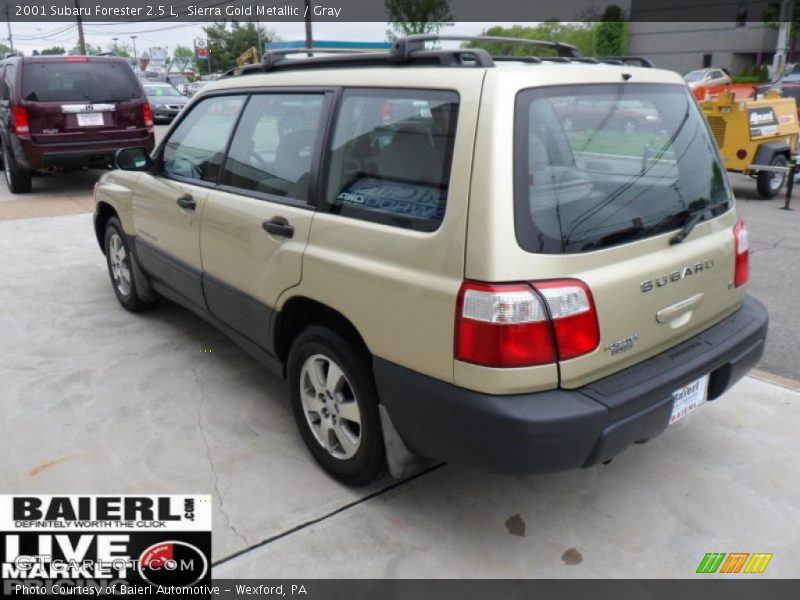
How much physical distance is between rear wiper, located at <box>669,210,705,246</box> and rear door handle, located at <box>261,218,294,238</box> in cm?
156

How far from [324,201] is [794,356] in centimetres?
339

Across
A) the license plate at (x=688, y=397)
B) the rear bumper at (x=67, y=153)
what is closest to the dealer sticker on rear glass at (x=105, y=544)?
the license plate at (x=688, y=397)

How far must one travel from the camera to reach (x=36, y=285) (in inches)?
230

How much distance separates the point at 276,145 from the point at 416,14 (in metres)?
42.8

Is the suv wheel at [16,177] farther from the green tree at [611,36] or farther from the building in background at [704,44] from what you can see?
the green tree at [611,36]

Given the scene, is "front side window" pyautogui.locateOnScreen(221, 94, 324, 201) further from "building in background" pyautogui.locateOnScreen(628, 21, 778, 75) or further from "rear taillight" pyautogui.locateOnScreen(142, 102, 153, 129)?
"building in background" pyautogui.locateOnScreen(628, 21, 778, 75)

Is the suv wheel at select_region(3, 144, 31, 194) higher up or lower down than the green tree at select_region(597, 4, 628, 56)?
lower down

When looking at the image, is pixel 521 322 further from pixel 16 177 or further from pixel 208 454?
pixel 16 177

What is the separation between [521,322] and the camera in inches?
86.3

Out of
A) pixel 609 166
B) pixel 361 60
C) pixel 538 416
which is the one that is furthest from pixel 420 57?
pixel 538 416

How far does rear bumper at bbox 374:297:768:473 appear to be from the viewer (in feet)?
7.27

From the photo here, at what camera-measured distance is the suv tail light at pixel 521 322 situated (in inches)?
A: 86.1

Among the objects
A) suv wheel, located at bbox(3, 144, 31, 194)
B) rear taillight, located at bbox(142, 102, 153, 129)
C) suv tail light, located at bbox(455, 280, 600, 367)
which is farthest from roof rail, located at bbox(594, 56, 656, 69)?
suv wheel, located at bbox(3, 144, 31, 194)

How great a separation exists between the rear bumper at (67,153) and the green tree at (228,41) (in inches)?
2751
